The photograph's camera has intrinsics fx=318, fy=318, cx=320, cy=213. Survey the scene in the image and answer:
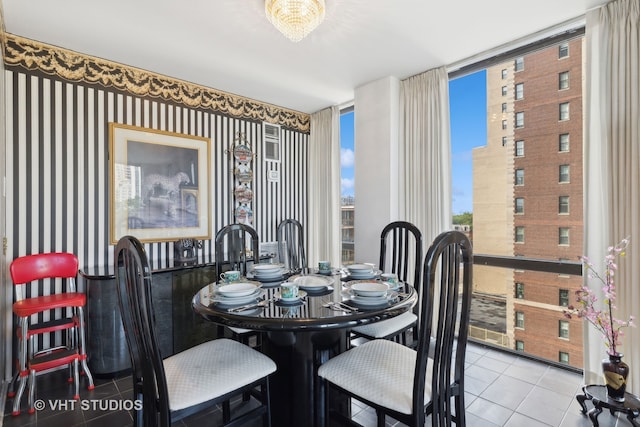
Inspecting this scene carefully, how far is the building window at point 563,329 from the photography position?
270cm

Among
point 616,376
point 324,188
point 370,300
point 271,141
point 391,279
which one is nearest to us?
point 370,300

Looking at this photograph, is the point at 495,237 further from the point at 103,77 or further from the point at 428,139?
the point at 103,77

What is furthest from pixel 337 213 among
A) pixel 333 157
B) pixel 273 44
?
pixel 273 44

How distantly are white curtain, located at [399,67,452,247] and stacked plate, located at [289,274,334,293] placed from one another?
157 centimetres

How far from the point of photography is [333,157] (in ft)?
14.3

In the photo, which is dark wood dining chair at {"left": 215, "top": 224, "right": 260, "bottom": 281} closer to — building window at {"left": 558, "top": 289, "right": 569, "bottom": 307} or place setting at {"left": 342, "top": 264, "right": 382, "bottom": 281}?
place setting at {"left": 342, "top": 264, "right": 382, "bottom": 281}

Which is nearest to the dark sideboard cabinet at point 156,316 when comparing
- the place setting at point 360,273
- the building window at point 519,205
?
the place setting at point 360,273

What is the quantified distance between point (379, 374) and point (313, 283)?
0.67 m

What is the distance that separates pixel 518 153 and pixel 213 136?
3167 mm

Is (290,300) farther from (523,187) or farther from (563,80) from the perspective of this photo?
(563,80)

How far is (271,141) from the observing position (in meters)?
4.25

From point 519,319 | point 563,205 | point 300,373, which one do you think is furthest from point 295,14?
point 519,319

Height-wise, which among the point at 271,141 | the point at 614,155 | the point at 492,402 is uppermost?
the point at 271,141

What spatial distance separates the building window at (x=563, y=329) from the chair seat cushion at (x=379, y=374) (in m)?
1.87
